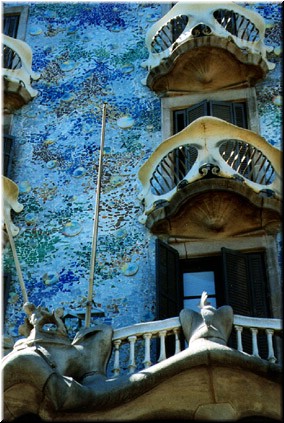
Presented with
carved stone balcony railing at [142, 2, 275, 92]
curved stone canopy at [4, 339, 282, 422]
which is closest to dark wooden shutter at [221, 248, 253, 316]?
curved stone canopy at [4, 339, 282, 422]

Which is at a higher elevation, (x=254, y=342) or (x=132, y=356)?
(x=254, y=342)

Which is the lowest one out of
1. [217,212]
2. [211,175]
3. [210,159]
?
[217,212]

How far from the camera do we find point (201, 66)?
14.0 meters

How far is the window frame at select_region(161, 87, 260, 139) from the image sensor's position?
13.8m

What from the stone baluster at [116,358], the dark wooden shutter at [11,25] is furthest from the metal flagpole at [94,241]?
the dark wooden shutter at [11,25]

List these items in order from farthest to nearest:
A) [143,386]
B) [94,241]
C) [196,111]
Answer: [196,111]
[94,241]
[143,386]

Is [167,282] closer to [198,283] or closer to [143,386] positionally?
[198,283]

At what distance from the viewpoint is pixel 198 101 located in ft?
46.1

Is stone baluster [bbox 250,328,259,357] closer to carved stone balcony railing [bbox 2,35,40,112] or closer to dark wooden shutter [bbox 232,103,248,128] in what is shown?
dark wooden shutter [bbox 232,103,248,128]

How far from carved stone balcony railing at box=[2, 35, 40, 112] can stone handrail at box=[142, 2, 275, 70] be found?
1.69 metres

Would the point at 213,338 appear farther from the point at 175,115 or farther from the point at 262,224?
the point at 175,115

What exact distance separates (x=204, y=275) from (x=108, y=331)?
7.80 feet

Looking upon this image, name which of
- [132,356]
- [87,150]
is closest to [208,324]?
[132,356]

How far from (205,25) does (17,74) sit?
280cm
